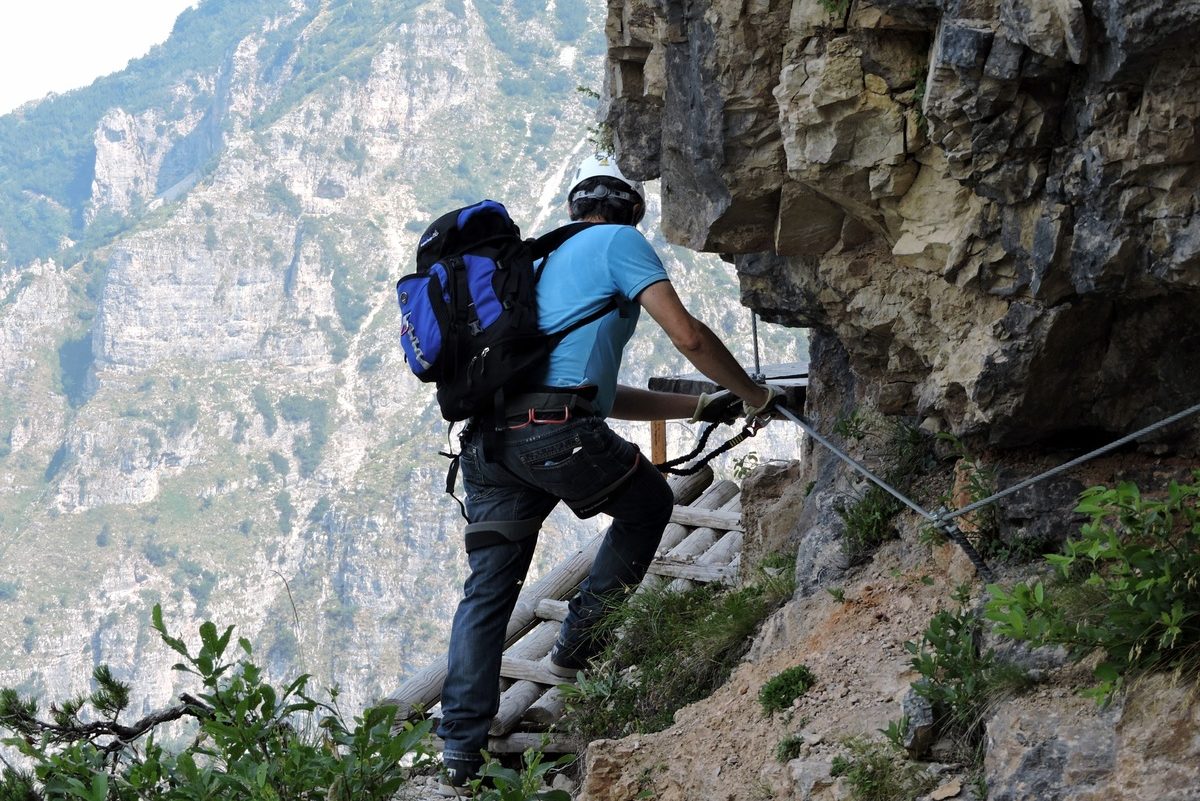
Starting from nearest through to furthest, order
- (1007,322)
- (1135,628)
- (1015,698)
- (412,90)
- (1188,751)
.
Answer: (1188,751)
(1135,628)
(1015,698)
(1007,322)
(412,90)

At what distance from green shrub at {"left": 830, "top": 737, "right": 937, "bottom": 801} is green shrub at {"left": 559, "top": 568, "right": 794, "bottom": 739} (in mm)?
1703

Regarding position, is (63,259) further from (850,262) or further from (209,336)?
(850,262)

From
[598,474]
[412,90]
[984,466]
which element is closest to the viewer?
[984,466]

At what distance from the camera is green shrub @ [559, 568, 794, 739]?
5875 millimetres

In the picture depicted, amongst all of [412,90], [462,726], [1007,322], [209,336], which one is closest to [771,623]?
[462,726]

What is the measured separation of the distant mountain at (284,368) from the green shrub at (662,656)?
99.3 m

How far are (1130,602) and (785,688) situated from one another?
166 cm

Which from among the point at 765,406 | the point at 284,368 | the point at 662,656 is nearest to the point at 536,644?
the point at 662,656

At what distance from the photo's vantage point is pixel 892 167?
473 cm

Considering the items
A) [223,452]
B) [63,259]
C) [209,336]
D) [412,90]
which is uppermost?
[412,90]

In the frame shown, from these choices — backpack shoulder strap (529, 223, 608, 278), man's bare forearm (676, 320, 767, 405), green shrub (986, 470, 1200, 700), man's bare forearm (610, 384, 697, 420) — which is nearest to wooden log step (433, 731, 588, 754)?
man's bare forearm (610, 384, 697, 420)

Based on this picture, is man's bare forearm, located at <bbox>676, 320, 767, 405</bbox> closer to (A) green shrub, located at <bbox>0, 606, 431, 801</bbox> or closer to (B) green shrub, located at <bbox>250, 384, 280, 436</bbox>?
(A) green shrub, located at <bbox>0, 606, 431, 801</bbox>

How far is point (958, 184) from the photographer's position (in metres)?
4.55

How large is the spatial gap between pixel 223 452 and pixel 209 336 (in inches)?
835
